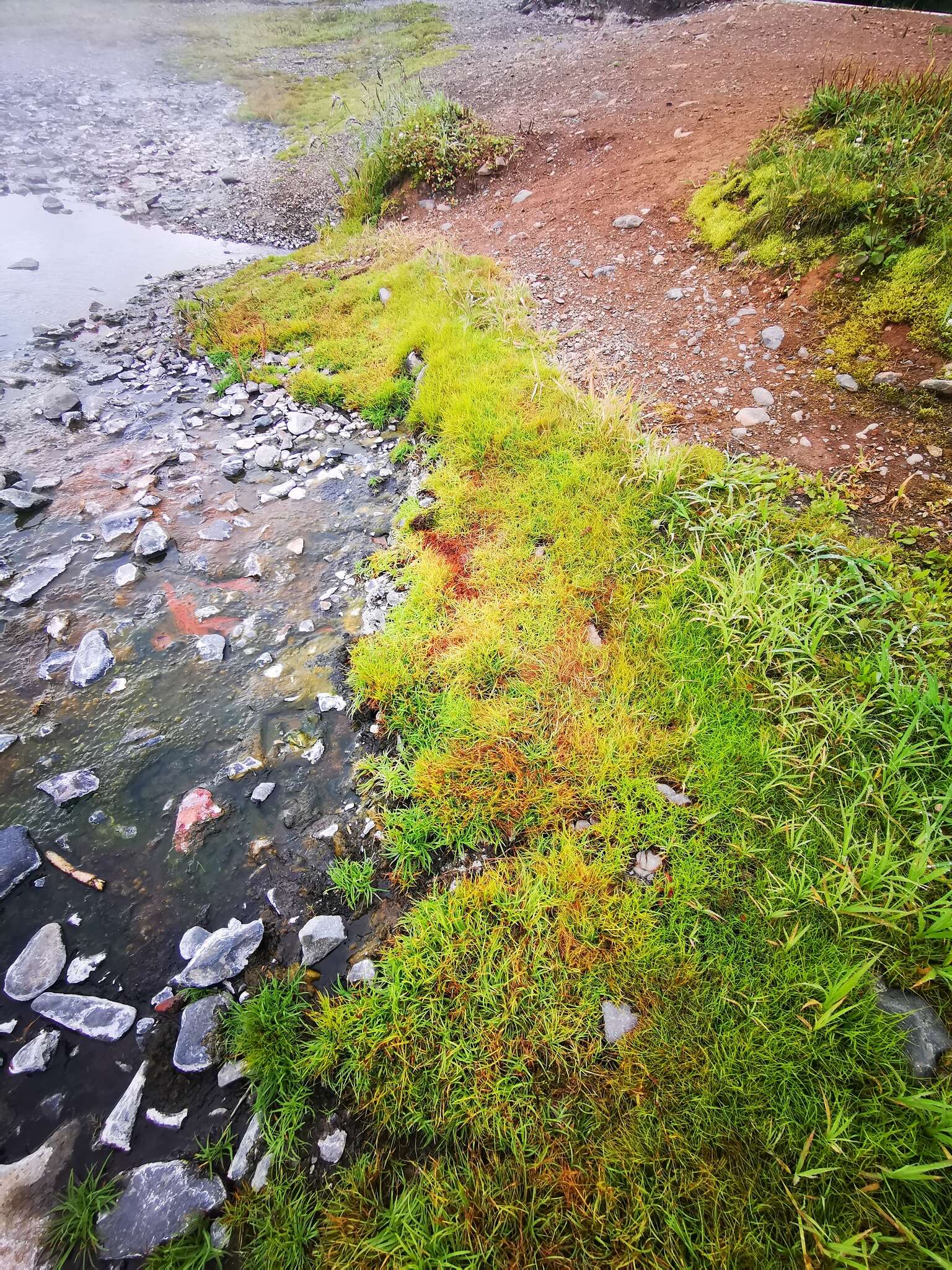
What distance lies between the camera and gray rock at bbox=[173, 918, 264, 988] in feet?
9.63

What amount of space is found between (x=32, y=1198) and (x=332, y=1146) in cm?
134

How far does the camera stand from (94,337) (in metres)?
8.49

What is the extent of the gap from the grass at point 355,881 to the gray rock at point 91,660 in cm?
266

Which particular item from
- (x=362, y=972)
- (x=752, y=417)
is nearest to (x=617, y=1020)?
(x=362, y=972)

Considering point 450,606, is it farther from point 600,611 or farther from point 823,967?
point 823,967

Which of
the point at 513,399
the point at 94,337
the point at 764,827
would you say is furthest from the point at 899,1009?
the point at 94,337

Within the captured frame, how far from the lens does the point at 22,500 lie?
5695mm

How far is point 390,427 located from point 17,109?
22.6 metres

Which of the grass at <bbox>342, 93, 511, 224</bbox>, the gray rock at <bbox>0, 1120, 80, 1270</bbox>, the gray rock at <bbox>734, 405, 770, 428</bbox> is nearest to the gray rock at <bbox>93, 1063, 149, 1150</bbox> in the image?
the gray rock at <bbox>0, 1120, 80, 1270</bbox>

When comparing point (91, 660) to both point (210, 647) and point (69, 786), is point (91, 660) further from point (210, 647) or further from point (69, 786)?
point (69, 786)

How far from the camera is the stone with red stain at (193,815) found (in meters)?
3.47

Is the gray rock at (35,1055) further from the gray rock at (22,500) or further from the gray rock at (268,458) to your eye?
the gray rock at (268,458)

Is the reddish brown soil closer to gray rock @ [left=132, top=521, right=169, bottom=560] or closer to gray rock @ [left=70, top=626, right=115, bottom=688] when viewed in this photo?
gray rock @ [left=132, top=521, right=169, bottom=560]

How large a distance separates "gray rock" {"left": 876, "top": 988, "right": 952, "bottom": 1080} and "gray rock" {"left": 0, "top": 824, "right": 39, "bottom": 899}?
481cm
